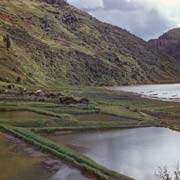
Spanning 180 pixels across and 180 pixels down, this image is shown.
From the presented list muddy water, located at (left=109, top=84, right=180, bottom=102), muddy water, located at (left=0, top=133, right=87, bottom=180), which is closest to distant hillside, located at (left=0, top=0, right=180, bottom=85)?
muddy water, located at (left=109, top=84, right=180, bottom=102)

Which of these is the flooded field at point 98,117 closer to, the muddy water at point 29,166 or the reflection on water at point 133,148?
the reflection on water at point 133,148

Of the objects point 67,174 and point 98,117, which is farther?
point 98,117

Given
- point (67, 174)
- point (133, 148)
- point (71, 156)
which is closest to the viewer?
point (67, 174)

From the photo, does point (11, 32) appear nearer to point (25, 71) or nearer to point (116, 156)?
point (25, 71)

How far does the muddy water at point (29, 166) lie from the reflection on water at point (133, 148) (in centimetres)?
306

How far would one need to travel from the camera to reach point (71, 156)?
98.9 feet

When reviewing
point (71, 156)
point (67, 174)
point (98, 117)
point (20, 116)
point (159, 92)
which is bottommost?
point (67, 174)

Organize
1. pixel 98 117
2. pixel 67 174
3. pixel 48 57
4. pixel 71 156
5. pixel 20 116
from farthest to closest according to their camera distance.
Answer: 1. pixel 48 57
2. pixel 98 117
3. pixel 20 116
4. pixel 71 156
5. pixel 67 174

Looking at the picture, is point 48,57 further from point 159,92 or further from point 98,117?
point 98,117

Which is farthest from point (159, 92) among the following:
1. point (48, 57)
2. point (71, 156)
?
point (71, 156)

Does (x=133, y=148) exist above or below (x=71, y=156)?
below

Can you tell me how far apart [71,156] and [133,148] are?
6.46m

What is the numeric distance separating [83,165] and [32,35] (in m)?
148

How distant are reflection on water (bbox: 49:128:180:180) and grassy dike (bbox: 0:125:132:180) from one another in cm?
129
